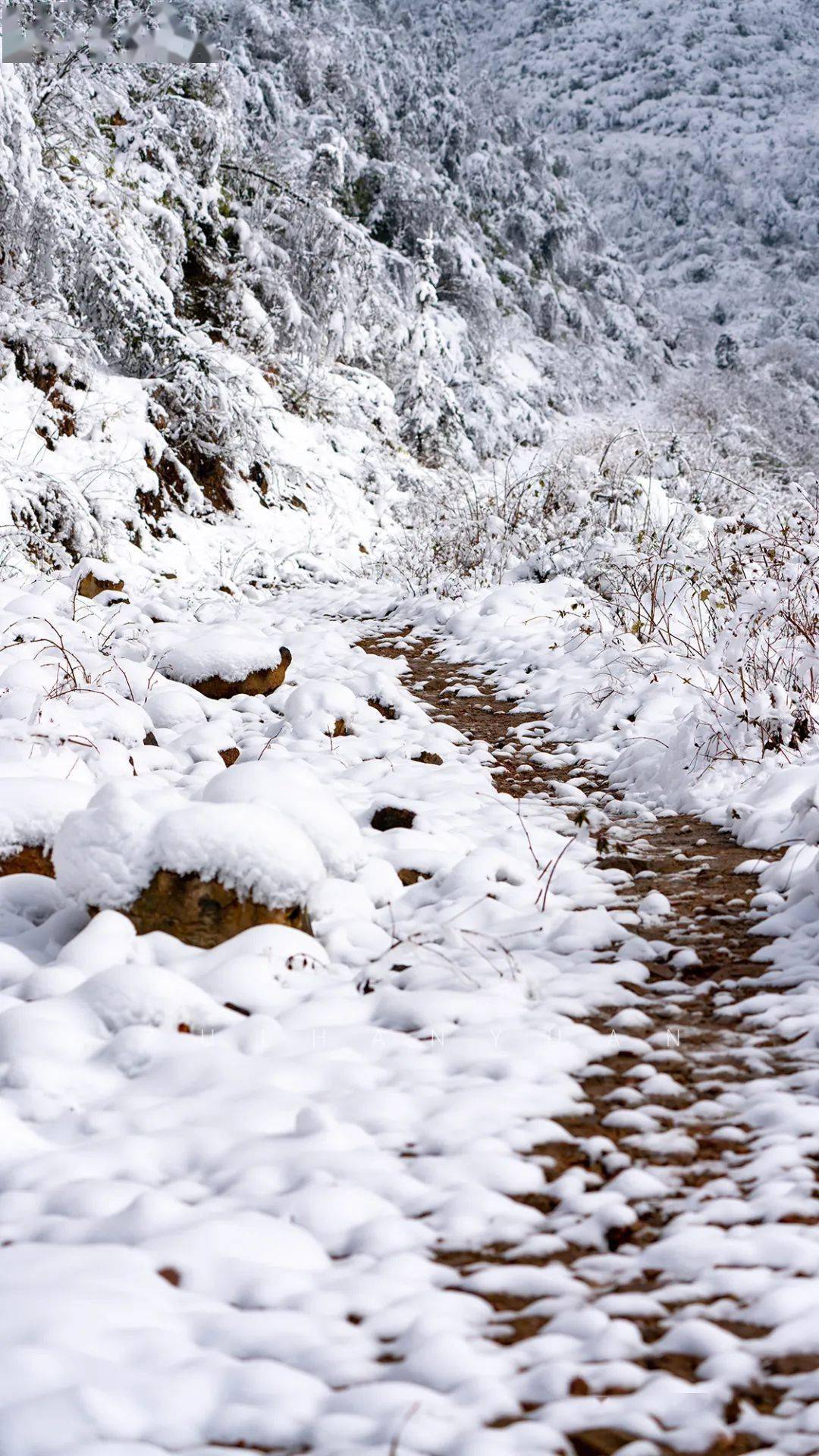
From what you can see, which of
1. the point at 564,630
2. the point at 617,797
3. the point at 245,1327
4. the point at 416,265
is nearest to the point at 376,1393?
the point at 245,1327

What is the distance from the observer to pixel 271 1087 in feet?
6.39

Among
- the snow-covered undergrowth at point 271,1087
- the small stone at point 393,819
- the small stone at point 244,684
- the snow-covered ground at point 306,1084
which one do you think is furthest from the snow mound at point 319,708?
the small stone at point 393,819

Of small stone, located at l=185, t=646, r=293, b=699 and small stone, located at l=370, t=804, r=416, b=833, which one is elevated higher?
small stone, located at l=370, t=804, r=416, b=833

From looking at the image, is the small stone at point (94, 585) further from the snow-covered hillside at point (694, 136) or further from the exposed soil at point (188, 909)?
the snow-covered hillside at point (694, 136)

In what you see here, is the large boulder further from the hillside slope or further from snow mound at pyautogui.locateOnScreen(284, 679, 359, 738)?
the hillside slope

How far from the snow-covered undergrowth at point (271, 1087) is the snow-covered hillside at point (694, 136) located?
30.8 m

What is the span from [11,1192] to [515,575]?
669 centimetres

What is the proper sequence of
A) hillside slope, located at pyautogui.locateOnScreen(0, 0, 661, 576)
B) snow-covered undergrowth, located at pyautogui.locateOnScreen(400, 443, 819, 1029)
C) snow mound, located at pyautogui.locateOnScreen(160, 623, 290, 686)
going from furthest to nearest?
hillside slope, located at pyautogui.locateOnScreen(0, 0, 661, 576) < snow mound, located at pyautogui.locateOnScreen(160, 623, 290, 686) < snow-covered undergrowth, located at pyautogui.locateOnScreen(400, 443, 819, 1029)

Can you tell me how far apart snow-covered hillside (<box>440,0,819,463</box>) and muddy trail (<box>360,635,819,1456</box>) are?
102ft

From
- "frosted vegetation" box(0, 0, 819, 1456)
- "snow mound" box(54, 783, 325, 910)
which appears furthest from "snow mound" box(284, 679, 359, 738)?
"snow mound" box(54, 783, 325, 910)

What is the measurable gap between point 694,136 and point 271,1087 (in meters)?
46.7

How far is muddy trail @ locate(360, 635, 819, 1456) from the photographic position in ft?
4.07

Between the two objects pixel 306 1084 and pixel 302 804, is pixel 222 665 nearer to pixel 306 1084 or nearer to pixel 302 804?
pixel 302 804

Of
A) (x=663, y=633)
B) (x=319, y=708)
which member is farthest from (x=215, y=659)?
(x=663, y=633)
